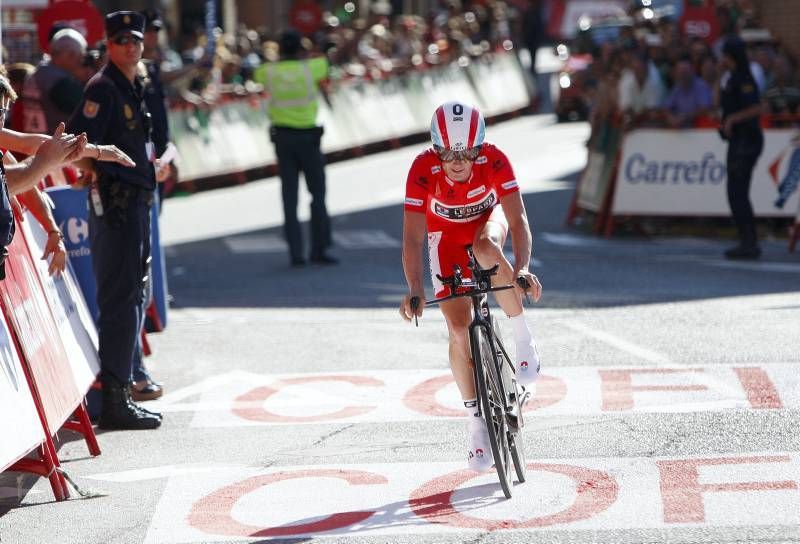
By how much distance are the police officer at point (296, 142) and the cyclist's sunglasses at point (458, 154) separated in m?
8.21

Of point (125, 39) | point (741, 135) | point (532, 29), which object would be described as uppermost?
point (125, 39)

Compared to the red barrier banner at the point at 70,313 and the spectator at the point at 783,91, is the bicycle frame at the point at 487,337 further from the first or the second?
the spectator at the point at 783,91

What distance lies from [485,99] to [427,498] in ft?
86.6

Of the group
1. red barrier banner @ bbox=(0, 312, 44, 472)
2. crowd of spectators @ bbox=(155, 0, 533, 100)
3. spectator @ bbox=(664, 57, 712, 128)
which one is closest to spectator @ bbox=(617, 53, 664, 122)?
spectator @ bbox=(664, 57, 712, 128)

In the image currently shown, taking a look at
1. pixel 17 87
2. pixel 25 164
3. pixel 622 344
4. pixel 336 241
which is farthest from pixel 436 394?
pixel 336 241

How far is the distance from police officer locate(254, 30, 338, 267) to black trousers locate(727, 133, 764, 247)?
415 cm

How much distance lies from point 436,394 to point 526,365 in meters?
1.76

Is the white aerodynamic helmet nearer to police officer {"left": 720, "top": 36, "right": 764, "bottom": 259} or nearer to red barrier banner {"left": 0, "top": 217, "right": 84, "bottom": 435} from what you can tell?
red barrier banner {"left": 0, "top": 217, "right": 84, "bottom": 435}

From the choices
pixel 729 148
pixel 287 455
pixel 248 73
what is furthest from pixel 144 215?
pixel 248 73

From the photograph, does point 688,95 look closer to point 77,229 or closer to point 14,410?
point 77,229

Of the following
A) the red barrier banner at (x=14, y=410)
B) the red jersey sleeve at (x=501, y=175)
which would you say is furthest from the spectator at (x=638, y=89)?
the red barrier banner at (x=14, y=410)

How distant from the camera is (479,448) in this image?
7.02m

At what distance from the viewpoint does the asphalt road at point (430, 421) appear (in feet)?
21.6

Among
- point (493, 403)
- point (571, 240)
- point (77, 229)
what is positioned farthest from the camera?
point (571, 240)
